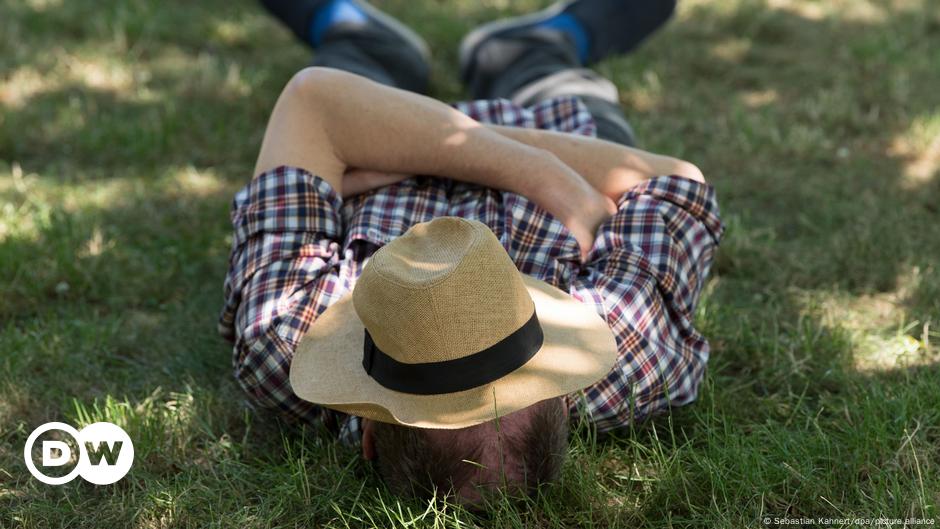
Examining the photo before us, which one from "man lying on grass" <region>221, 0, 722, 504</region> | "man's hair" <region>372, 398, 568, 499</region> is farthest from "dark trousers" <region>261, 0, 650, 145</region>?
"man's hair" <region>372, 398, 568, 499</region>

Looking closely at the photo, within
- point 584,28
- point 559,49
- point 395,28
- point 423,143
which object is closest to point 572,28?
point 584,28

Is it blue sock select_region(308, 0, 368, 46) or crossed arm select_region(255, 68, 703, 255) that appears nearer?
crossed arm select_region(255, 68, 703, 255)

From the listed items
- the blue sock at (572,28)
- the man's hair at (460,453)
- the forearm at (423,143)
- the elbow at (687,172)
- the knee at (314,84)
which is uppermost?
the knee at (314,84)

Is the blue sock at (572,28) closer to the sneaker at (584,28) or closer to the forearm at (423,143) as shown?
the sneaker at (584,28)

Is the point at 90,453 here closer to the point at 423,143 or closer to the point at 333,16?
the point at 423,143

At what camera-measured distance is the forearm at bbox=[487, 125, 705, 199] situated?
3.31 meters

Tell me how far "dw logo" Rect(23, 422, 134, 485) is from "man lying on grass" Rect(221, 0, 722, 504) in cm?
39

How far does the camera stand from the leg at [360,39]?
4.60m

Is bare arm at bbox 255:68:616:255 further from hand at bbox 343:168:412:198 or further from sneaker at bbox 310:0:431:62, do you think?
sneaker at bbox 310:0:431:62

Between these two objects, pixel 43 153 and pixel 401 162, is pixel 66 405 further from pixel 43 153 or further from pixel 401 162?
pixel 43 153

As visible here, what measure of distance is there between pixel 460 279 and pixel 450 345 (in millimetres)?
159

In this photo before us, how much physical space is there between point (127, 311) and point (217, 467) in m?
1.03

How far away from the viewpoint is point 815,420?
111 inches

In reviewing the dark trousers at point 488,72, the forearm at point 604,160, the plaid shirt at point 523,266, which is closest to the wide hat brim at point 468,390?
the plaid shirt at point 523,266
